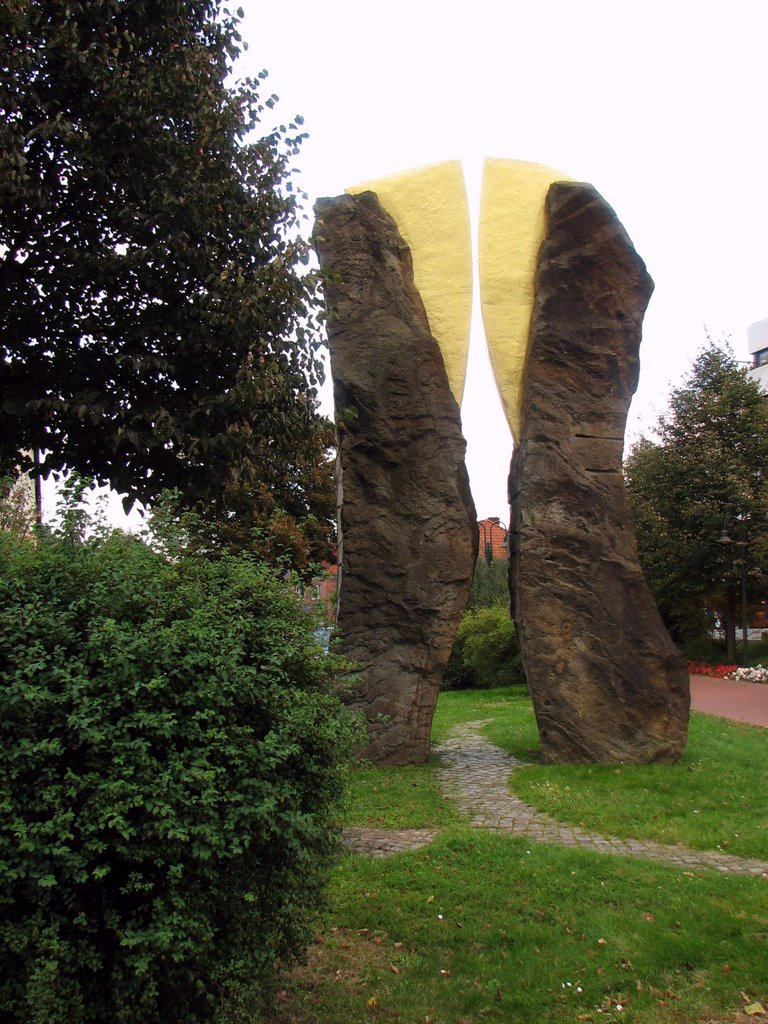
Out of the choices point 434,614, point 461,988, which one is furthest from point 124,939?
point 434,614

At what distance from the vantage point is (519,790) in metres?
9.24

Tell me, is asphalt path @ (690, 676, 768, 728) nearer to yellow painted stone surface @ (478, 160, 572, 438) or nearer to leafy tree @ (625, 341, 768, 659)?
leafy tree @ (625, 341, 768, 659)

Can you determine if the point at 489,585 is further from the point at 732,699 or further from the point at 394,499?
the point at 394,499

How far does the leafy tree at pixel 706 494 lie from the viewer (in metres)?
27.6

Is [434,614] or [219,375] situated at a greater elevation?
[219,375]

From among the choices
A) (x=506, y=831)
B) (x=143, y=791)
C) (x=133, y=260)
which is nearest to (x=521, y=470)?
(x=506, y=831)

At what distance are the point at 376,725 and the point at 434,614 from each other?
145 centimetres

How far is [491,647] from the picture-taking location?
22312 millimetres

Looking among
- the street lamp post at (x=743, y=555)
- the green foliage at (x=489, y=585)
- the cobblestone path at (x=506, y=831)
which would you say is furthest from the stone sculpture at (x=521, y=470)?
the street lamp post at (x=743, y=555)

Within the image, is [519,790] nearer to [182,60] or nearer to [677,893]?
[677,893]

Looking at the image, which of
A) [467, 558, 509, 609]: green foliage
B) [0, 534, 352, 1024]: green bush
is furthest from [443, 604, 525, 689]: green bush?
[0, 534, 352, 1024]: green bush

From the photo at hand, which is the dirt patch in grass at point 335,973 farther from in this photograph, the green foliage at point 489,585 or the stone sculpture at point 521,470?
the green foliage at point 489,585

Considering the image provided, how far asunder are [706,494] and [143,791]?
2790 cm

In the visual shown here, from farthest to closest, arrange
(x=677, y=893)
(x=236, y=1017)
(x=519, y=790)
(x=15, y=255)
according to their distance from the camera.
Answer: (x=519, y=790), (x=15, y=255), (x=677, y=893), (x=236, y=1017)
